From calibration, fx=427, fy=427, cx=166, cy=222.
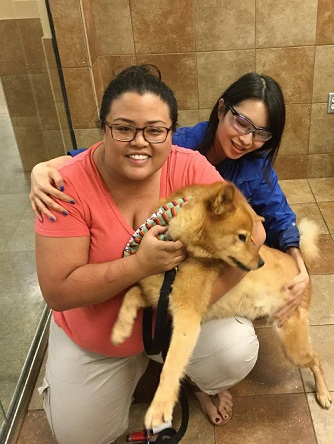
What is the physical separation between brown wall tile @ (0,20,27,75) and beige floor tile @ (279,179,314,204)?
185cm

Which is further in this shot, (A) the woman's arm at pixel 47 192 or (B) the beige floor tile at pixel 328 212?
(B) the beige floor tile at pixel 328 212

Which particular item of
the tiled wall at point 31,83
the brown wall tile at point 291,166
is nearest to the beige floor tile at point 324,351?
the brown wall tile at point 291,166

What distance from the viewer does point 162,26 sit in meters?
2.56

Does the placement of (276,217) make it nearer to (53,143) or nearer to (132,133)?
(132,133)

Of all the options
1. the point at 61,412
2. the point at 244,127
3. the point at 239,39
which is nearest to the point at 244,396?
the point at 61,412

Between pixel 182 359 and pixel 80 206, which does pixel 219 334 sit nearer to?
pixel 182 359

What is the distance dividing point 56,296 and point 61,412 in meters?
0.44

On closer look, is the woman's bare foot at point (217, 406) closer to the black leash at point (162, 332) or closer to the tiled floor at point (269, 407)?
the tiled floor at point (269, 407)

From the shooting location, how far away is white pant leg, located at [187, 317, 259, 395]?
137 cm

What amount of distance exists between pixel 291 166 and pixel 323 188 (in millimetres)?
277

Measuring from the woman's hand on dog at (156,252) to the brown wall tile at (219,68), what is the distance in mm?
1870

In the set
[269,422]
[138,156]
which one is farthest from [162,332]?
[269,422]

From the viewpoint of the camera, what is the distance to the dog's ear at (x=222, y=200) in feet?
3.45

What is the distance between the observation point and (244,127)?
1.50 m
